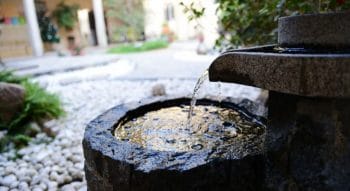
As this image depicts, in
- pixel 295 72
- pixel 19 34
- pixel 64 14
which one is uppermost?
pixel 64 14

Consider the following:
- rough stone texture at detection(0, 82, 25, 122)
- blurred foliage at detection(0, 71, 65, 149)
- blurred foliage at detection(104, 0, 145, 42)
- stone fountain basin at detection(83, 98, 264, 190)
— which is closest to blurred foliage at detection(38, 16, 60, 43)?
blurred foliage at detection(104, 0, 145, 42)

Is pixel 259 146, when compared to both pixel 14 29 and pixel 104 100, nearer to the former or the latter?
pixel 104 100

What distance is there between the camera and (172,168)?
121 cm

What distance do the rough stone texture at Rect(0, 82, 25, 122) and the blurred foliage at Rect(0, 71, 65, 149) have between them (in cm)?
5

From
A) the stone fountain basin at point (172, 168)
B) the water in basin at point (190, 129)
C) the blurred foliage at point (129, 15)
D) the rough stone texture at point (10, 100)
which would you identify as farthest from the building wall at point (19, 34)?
the stone fountain basin at point (172, 168)

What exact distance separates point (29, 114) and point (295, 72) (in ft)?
9.89

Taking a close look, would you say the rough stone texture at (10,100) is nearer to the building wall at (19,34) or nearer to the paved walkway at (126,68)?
the paved walkway at (126,68)

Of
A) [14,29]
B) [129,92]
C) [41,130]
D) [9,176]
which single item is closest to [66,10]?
[14,29]

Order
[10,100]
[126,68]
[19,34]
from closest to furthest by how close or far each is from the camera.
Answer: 1. [10,100]
2. [126,68]
3. [19,34]

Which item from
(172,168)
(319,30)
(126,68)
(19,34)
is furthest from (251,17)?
(19,34)

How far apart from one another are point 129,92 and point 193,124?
3175 mm

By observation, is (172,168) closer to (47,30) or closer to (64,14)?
(47,30)

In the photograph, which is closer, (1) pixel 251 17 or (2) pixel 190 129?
(2) pixel 190 129

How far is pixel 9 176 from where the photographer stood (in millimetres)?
2156
